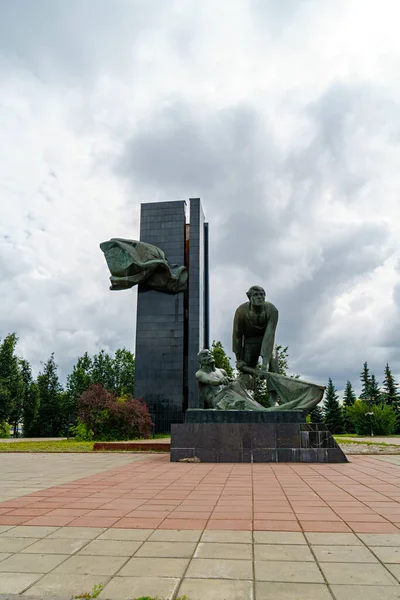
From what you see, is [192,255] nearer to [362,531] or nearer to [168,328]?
[168,328]

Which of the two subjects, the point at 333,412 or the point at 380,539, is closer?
the point at 380,539

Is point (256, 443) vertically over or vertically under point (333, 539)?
over

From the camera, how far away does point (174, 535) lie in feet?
12.0

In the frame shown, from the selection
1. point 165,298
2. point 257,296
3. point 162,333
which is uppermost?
point 165,298

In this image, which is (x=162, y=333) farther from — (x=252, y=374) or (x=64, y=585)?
(x=64, y=585)

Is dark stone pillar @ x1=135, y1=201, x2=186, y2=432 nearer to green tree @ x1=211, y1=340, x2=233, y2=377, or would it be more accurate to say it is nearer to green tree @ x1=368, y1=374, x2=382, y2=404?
green tree @ x1=211, y1=340, x2=233, y2=377

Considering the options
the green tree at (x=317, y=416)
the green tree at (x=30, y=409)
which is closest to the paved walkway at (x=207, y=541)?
the green tree at (x=30, y=409)

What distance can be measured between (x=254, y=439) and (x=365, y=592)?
23.3 ft

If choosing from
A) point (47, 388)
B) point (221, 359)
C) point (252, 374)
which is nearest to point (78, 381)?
point (47, 388)

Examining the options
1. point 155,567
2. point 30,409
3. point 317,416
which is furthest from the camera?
point 317,416

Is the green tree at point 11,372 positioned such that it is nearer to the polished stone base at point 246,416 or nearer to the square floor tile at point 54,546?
the polished stone base at point 246,416

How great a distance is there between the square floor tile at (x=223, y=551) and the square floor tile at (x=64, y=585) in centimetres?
73

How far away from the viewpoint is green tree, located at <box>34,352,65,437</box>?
4144 cm

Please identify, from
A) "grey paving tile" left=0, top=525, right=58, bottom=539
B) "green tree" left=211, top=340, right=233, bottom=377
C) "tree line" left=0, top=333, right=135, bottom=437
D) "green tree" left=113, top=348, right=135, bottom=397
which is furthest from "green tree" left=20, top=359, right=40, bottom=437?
"grey paving tile" left=0, top=525, right=58, bottom=539
